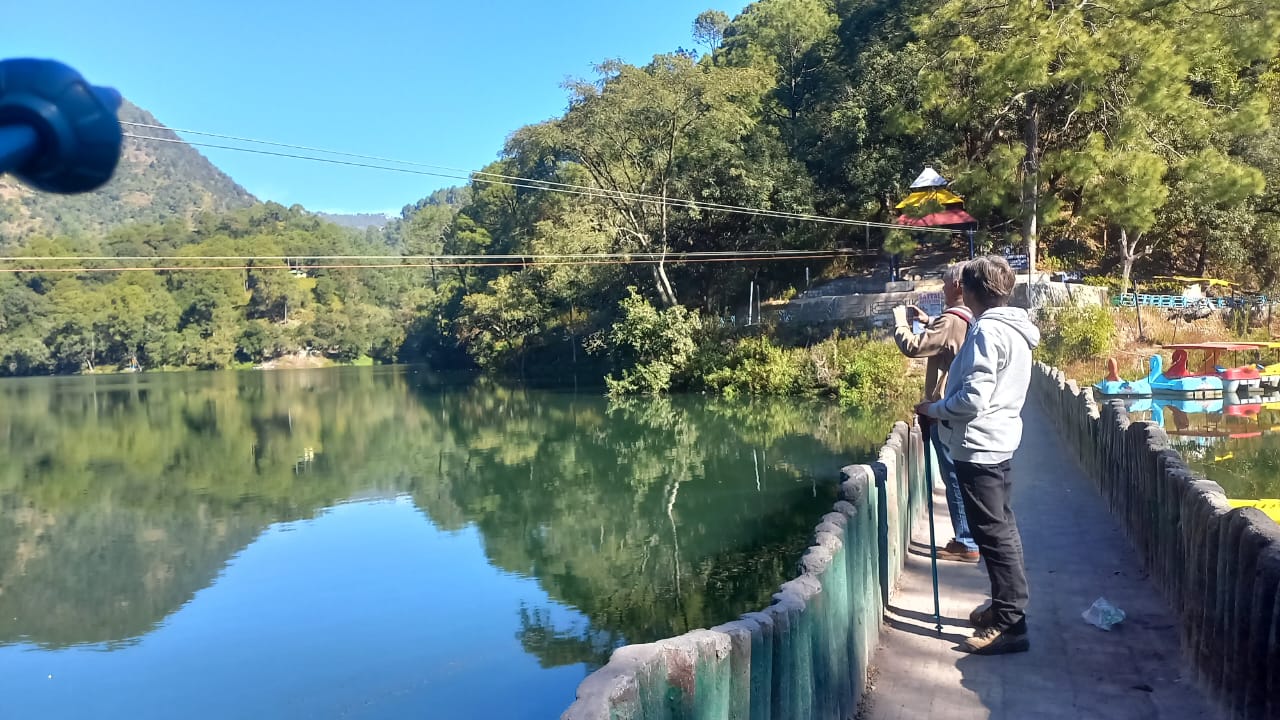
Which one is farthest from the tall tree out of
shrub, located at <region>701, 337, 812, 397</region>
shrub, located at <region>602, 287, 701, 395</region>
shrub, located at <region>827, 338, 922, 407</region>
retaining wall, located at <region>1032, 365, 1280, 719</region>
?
retaining wall, located at <region>1032, 365, 1280, 719</region>

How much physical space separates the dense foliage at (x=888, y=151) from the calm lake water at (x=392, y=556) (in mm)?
7772

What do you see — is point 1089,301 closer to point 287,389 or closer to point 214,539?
point 214,539

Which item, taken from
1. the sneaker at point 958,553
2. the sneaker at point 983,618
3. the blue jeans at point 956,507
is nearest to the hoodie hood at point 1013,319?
the sneaker at point 983,618

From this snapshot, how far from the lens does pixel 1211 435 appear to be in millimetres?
15258

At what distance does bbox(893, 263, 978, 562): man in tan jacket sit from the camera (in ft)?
15.2

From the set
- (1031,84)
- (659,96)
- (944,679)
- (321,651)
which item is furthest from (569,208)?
(944,679)

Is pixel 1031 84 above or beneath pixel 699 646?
above

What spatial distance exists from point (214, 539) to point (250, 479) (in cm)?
603

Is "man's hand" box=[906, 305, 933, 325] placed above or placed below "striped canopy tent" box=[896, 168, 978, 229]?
below

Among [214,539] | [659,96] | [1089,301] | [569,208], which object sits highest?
[659,96]

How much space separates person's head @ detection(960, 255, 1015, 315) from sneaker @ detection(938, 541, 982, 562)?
185 centimetres

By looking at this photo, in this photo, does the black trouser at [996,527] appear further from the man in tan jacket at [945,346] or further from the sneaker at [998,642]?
the man in tan jacket at [945,346]

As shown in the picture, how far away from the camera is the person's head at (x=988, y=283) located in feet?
12.7

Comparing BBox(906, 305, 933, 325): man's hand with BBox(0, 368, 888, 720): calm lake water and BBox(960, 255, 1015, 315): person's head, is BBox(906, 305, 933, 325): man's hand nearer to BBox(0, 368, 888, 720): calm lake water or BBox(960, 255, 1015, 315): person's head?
BBox(960, 255, 1015, 315): person's head
